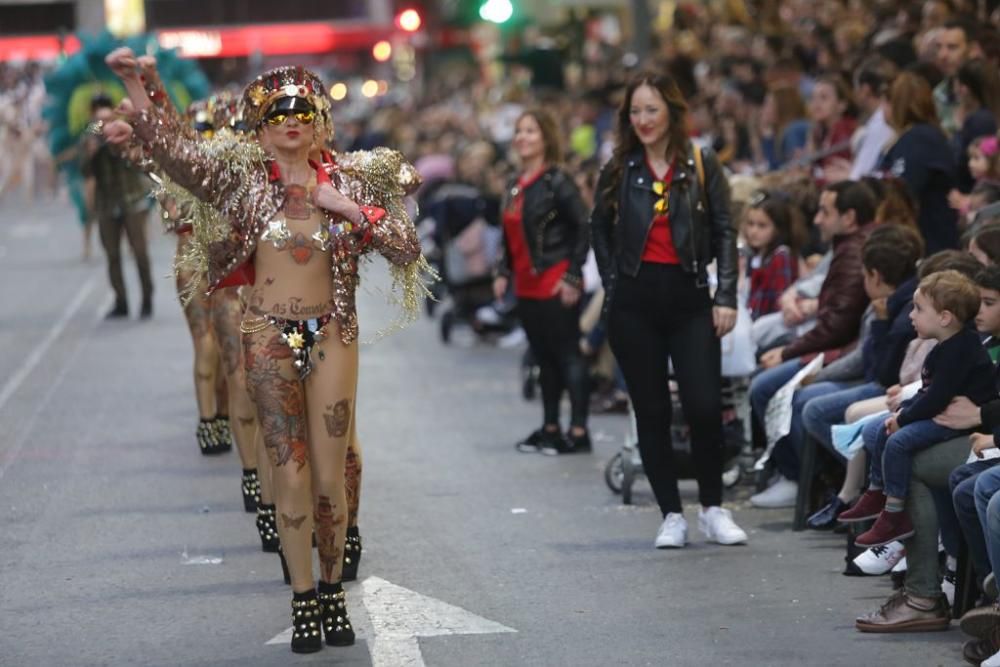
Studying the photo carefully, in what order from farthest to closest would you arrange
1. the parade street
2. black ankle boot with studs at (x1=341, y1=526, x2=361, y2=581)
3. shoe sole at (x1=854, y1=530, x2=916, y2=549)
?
black ankle boot with studs at (x1=341, y1=526, x2=361, y2=581)
shoe sole at (x1=854, y1=530, x2=916, y2=549)
the parade street

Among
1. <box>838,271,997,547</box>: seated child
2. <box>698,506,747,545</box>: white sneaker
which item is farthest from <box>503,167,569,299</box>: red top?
<box>838,271,997,547</box>: seated child

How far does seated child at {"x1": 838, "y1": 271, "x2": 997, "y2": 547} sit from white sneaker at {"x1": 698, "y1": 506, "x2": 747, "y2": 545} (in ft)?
4.53

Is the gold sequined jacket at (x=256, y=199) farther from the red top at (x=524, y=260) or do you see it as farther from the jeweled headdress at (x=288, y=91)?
the red top at (x=524, y=260)

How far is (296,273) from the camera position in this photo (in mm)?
7363

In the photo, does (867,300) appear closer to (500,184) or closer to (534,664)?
(534,664)

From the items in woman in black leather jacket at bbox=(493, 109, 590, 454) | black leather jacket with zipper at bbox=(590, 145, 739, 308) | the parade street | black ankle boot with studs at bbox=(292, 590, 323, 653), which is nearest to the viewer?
black ankle boot with studs at bbox=(292, 590, 323, 653)

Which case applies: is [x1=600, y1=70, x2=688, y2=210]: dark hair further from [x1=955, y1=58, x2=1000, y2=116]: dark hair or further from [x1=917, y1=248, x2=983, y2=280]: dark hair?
[x1=955, y1=58, x2=1000, y2=116]: dark hair

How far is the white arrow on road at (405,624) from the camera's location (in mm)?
7305

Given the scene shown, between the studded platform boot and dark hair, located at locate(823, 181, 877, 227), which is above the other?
dark hair, located at locate(823, 181, 877, 227)

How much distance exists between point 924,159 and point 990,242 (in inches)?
119

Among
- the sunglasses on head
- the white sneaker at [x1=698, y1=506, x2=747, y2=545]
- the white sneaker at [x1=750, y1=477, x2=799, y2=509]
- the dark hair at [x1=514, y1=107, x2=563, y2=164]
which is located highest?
the sunglasses on head

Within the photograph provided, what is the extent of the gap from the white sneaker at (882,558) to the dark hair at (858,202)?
8.46 ft

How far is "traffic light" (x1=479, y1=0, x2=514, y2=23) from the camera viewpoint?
2967 centimetres

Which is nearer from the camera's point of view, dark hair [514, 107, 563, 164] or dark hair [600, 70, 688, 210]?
dark hair [600, 70, 688, 210]
